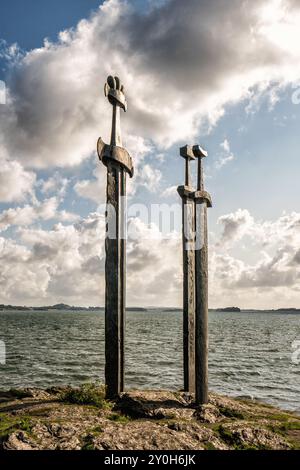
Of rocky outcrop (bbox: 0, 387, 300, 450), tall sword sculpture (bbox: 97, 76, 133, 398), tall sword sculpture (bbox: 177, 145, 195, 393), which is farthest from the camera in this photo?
tall sword sculpture (bbox: 177, 145, 195, 393)

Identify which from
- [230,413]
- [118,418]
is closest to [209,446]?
[118,418]

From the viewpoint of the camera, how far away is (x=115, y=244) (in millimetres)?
8172

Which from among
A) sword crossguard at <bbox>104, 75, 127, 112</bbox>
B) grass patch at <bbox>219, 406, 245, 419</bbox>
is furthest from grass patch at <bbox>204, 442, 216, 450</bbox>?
sword crossguard at <bbox>104, 75, 127, 112</bbox>

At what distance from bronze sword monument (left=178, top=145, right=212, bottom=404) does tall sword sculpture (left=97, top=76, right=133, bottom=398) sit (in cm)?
168

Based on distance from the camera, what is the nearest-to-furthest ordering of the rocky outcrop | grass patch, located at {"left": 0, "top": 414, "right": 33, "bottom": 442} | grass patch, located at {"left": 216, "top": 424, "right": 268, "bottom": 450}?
the rocky outcrop < grass patch, located at {"left": 0, "top": 414, "right": 33, "bottom": 442} < grass patch, located at {"left": 216, "top": 424, "right": 268, "bottom": 450}

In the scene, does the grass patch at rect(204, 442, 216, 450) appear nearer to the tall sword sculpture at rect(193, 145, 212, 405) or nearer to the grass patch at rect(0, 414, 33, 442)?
the tall sword sculpture at rect(193, 145, 212, 405)

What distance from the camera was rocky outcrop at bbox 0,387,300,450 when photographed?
18.2 feet

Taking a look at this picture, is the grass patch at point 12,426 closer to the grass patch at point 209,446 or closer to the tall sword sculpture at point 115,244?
the tall sword sculpture at point 115,244

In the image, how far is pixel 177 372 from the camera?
59.8 ft

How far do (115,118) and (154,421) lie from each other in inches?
248

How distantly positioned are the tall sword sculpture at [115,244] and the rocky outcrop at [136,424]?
26.0 inches

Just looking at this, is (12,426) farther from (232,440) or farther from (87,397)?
(232,440)
